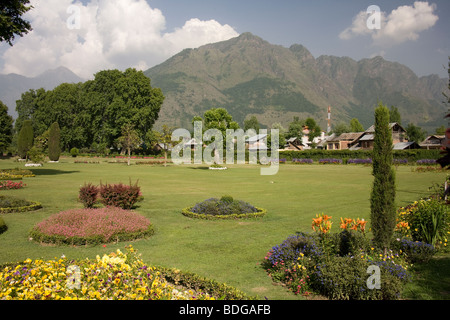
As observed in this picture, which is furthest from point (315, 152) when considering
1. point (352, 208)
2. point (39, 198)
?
point (39, 198)

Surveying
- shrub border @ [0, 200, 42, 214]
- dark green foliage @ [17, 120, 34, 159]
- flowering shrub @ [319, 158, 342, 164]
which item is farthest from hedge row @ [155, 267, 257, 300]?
flowering shrub @ [319, 158, 342, 164]

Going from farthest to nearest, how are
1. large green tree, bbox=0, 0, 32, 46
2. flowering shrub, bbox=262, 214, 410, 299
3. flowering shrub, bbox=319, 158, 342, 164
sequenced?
1. flowering shrub, bbox=319, 158, 342, 164
2. large green tree, bbox=0, 0, 32, 46
3. flowering shrub, bbox=262, 214, 410, 299

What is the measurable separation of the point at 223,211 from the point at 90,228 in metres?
5.44

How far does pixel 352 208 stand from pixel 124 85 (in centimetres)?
6024

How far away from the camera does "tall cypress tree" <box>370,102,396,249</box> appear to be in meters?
7.52

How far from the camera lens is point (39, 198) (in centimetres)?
1664

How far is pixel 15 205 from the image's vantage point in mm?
13633

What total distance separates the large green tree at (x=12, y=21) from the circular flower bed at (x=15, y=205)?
39.6 feet

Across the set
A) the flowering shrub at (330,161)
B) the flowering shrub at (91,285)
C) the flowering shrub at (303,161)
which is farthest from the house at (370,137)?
the flowering shrub at (91,285)

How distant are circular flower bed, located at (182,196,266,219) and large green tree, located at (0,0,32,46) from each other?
668 inches

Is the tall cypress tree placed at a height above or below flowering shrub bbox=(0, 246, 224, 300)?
above

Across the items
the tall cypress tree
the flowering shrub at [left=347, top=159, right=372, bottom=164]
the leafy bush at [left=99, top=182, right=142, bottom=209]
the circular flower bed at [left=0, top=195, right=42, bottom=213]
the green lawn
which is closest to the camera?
the green lawn

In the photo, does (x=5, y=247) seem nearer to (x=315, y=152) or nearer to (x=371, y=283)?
(x=371, y=283)

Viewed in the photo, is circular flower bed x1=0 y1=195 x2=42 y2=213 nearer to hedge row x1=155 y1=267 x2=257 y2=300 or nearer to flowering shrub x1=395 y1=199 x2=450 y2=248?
hedge row x1=155 y1=267 x2=257 y2=300
